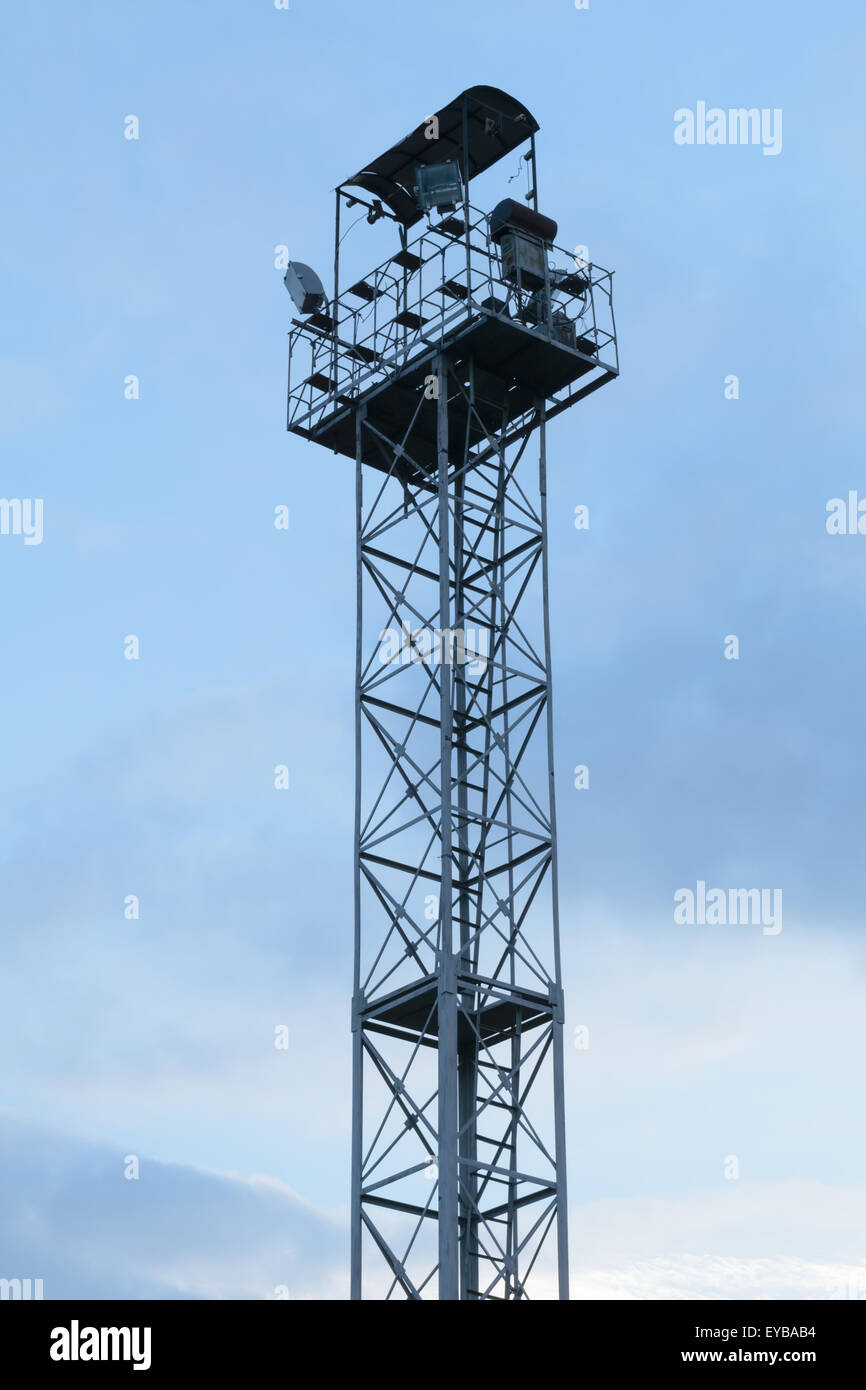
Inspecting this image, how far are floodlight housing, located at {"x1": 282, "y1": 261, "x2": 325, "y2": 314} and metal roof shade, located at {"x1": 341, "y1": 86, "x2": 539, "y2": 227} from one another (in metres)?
2.91

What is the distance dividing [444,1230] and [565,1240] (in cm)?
306

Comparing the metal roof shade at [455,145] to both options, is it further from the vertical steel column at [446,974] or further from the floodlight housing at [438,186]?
the vertical steel column at [446,974]

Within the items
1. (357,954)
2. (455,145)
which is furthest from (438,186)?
(357,954)

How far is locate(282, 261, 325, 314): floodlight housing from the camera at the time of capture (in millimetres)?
52062

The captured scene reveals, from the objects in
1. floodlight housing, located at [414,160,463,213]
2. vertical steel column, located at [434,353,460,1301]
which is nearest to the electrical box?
floodlight housing, located at [414,160,463,213]

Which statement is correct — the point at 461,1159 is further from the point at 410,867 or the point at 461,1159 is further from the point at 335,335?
the point at 335,335

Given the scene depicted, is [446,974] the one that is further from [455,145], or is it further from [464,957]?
[455,145]

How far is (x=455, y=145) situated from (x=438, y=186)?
2304 mm

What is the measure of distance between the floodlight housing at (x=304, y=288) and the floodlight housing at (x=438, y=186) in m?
3.31

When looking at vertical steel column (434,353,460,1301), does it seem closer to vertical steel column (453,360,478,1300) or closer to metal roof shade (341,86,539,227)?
vertical steel column (453,360,478,1300)

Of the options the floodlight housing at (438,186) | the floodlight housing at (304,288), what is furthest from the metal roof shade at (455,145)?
the floodlight housing at (304,288)

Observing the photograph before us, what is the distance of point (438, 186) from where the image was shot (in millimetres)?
50969

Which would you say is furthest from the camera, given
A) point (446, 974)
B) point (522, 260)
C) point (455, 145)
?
point (455, 145)
